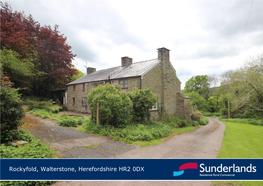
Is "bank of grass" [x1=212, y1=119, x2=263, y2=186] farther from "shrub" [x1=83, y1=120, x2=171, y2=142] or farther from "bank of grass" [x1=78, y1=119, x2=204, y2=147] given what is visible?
"shrub" [x1=83, y1=120, x2=171, y2=142]

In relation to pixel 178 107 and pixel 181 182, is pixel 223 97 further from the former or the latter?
pixel 181 182

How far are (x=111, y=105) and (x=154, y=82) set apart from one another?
7.86 m

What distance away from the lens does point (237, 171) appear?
13.4 ft

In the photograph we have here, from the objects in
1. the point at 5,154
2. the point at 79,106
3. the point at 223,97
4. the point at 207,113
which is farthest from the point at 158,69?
the point at 207,113

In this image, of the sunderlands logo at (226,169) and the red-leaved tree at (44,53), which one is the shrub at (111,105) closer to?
the sunderlands logo at (226,169)

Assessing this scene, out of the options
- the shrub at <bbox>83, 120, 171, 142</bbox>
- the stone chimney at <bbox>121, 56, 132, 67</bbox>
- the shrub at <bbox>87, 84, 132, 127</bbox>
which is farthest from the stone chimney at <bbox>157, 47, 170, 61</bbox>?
the shrub at <bbox>83, 120, 171, 142</bbox>

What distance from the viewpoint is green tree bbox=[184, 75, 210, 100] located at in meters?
50.7

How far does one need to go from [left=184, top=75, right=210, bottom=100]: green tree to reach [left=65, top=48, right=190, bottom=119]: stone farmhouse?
35.4 m

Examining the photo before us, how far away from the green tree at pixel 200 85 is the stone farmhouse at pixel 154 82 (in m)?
35.4

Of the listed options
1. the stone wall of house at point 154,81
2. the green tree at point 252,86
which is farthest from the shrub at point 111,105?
the green tree at point 252,86

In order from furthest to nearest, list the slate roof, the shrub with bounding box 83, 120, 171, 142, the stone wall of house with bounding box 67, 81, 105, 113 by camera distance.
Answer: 1. the stone wall of house with bounding box 67, 81, 105, 113
2. the slate roof
3. the shrub with bounding box 83, 120, 171, 142

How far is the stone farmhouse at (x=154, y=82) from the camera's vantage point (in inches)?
613

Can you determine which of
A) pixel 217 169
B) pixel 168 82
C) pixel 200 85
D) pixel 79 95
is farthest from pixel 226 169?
pixel 200 85

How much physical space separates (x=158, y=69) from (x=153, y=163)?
13.9 meters
